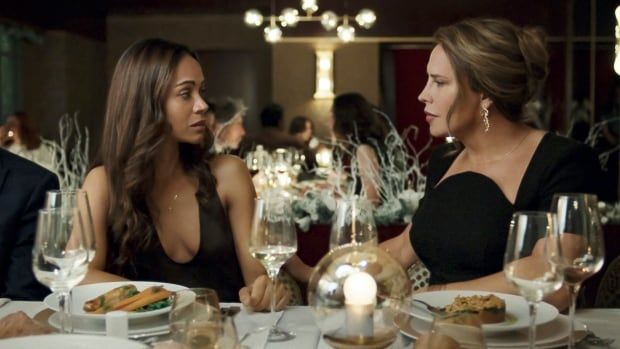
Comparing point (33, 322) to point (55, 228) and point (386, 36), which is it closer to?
point (55, 228)

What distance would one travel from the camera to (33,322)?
5.38 feet

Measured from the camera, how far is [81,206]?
5.00 ft

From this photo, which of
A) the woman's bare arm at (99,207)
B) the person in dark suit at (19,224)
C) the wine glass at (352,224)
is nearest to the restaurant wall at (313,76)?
A: the woman's bare arm at (99,207)

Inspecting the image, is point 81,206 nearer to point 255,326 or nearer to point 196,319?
point 196,319

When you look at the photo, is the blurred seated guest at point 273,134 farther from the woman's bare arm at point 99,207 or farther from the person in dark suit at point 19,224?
the person in dark suit at point 19,224

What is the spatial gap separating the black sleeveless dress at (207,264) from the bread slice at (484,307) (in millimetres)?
1023

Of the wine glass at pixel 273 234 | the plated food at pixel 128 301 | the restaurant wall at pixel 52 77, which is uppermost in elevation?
the restaurant wall at pixel 52 77

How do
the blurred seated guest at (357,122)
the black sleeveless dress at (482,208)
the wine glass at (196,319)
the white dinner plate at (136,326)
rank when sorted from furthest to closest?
the blurred seated guest at (357,122) → the black sleeveless dress at (482,208) → the white dinner plate at (136,326) → the wine glass at (196,319)

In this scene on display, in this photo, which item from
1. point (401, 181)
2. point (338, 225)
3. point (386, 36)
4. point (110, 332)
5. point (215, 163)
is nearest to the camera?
point (110, 332)

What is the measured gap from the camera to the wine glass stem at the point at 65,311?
59.4 inches

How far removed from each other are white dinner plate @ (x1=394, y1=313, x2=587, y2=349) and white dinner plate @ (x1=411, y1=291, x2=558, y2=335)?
17 mm

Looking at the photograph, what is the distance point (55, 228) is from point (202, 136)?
43.4 inches

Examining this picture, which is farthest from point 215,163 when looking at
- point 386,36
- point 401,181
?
point 386,36

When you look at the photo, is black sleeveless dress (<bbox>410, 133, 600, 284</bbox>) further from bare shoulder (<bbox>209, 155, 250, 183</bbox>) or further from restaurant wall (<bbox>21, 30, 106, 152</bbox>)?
restaurant wall (<bbox>21, 30, 106, 152</bbox>)
